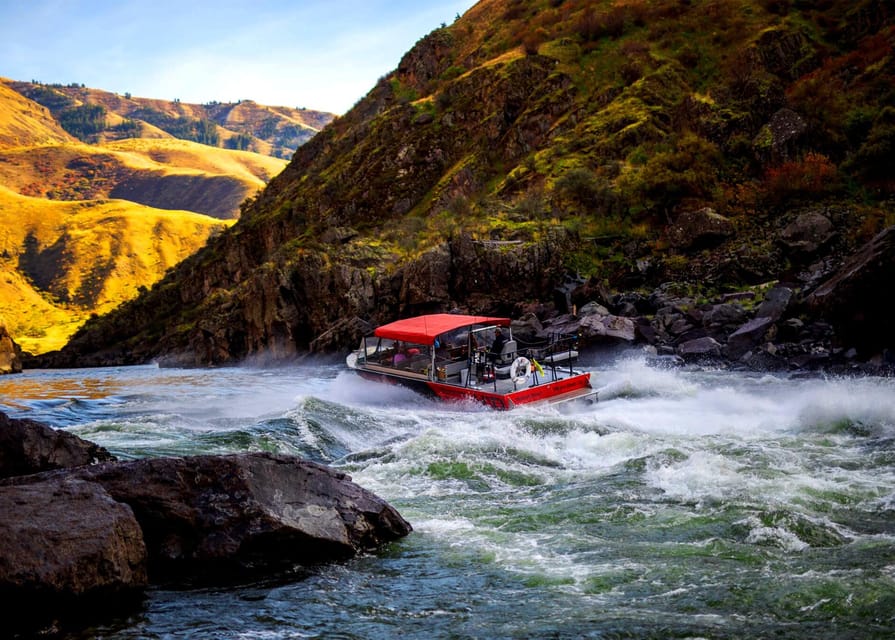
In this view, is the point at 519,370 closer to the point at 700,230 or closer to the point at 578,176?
the point at 700,230

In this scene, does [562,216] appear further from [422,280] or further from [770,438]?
[770,438]

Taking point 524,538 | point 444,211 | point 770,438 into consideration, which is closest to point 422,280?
point 444,211

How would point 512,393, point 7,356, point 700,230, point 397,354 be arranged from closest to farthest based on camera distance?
point 512,393, point 397,354, point 700,230, point 7,356

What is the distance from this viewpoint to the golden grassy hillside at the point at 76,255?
5133 inches

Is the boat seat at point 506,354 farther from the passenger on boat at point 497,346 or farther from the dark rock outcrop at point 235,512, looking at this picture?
the dark rock outcrop at point 235,512

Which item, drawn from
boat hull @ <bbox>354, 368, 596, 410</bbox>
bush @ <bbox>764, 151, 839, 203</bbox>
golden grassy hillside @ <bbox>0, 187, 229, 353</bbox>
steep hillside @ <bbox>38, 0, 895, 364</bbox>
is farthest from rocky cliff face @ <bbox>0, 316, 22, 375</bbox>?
bush @ <bbox>764, 151, 839, 203</bbox>

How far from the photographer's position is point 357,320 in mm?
42438

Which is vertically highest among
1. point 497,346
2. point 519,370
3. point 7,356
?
point 497,346

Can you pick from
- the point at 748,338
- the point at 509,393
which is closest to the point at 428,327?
the point at 509,393

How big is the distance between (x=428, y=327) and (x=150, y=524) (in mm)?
15452

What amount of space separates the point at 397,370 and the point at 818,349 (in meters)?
13.8

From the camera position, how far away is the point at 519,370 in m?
22.5

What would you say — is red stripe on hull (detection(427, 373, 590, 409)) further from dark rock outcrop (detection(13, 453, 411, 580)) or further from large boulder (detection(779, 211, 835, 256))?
large boulder (detection(779, 211, 835, 256))

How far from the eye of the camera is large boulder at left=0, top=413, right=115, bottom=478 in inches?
445
